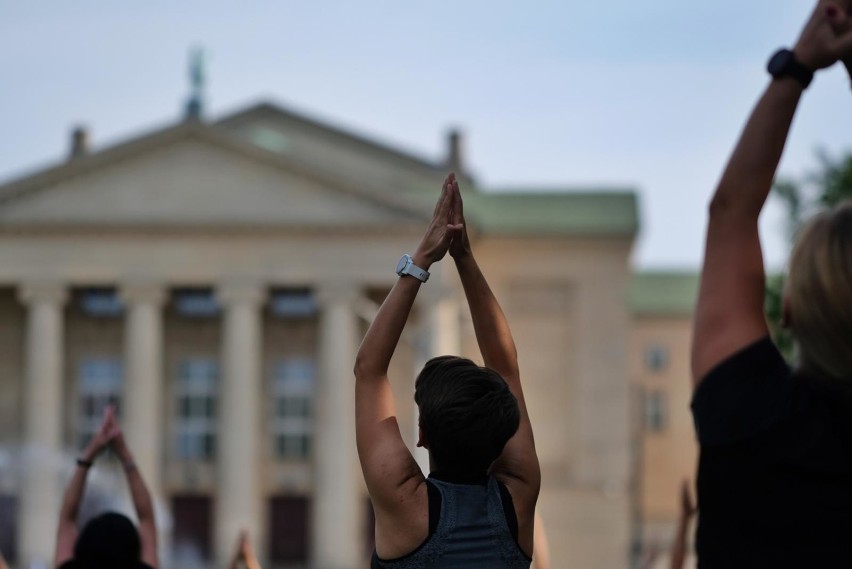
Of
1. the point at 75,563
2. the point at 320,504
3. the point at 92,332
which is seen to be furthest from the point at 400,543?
the point at 92,332

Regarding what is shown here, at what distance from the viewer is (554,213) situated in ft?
229

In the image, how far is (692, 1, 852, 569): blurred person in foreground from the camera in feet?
12.8

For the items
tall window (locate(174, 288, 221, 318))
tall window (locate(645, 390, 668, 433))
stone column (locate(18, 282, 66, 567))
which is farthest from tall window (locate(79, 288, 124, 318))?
tall window (locate(645, 390, 668, 433))

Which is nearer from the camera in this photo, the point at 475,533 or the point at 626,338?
the point at 475,533

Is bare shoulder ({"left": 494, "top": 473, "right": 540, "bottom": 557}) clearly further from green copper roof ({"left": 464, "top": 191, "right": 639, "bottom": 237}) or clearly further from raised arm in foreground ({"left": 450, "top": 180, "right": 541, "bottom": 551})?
green copper roof ({"left": 464, "top": 191, "right": 639, "bottom": 237})

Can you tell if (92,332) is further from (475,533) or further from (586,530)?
(475,533)

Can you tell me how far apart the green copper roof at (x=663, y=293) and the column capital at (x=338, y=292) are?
37.0 meters

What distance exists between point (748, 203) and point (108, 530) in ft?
11.9

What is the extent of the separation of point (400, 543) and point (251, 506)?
5916cm

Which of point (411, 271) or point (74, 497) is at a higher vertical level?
point (411, 271)

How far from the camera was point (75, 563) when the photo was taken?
694cm

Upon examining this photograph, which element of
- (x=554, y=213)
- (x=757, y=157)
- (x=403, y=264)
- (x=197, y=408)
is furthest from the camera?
(x=554, y=213)

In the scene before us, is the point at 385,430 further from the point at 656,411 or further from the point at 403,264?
the point at 656,411

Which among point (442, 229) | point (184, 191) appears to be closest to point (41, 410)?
point (184, 191)
